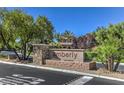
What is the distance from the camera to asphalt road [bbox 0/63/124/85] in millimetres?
15766

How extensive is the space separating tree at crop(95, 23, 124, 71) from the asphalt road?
2.25 meters

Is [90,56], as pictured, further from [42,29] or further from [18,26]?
[18,26]

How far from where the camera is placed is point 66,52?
68.0 feet

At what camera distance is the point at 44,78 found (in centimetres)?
1681

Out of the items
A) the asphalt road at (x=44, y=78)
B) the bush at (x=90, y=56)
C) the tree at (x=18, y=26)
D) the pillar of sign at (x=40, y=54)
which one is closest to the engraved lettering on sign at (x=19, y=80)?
the asphalt road at (x=44, y=78)

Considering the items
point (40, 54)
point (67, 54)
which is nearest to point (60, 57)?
point (67, 54)

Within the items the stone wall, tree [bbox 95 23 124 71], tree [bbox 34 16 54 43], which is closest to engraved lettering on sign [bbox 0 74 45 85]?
the stone wall

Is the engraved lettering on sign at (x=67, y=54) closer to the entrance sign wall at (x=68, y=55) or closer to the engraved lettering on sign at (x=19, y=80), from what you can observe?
the entrance sign wall at (x=68, y=55)

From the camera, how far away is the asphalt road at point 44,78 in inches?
621

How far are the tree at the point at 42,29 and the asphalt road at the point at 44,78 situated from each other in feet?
20.5

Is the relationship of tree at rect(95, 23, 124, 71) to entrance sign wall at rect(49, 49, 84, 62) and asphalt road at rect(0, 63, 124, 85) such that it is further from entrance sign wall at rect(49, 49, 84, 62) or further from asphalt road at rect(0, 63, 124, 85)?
asphalt road at rect(0, 63, 124, 85)

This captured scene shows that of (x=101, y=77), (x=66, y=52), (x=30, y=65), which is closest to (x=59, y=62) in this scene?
(x=66, y=52)

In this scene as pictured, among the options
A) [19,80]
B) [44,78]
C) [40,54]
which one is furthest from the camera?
[40,54]

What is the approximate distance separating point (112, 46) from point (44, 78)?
4830 mm
